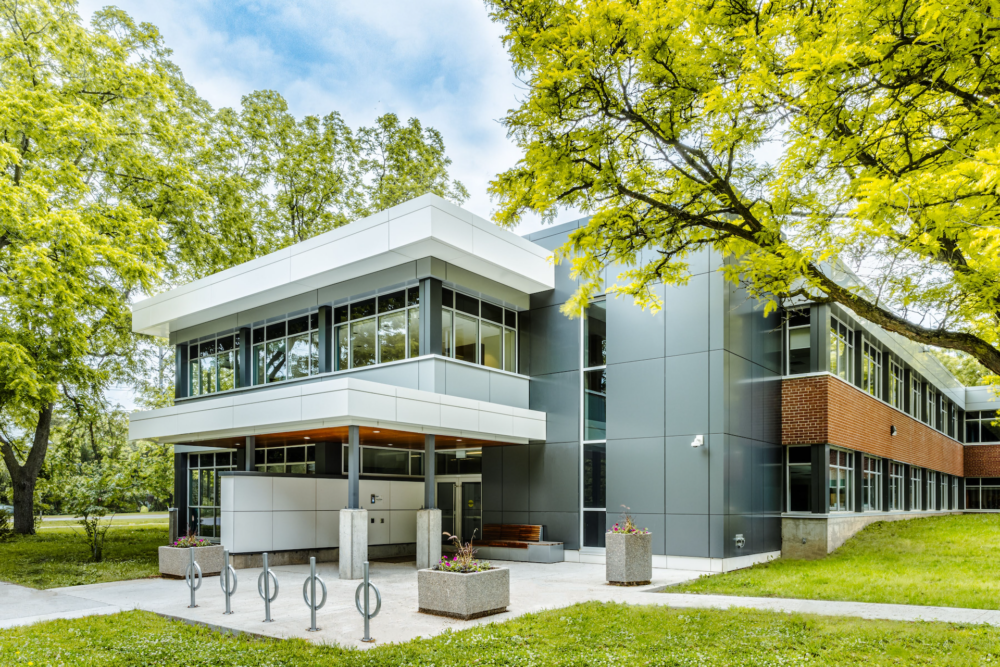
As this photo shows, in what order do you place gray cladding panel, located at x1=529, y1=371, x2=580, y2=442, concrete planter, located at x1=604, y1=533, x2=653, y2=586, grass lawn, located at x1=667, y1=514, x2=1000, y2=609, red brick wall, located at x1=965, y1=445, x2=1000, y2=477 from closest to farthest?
grass lawn, located at x1=667, y1=514, x2=1000, y2=609
concrete planter, located at x1=604, y1=533, x2=653, y2=586
gray cladding panel, located at x1=529, y1=371, x2=580, y2=442
red brick wall, located at x1=965, y1=445, x2=1000, y2=477

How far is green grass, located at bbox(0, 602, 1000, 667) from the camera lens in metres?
7.76

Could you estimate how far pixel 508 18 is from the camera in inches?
344

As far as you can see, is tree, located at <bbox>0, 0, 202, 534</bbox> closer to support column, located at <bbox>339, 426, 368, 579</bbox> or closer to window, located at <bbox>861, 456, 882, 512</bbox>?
support column, located at <bbox>339, 426, 368, 579</bbox>

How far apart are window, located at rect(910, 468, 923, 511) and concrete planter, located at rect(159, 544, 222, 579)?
79.1 feet

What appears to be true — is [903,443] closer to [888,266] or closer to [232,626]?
[888,266]

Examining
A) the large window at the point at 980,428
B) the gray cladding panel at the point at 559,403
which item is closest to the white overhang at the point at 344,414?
the gray cladding panel at the point at 559,403

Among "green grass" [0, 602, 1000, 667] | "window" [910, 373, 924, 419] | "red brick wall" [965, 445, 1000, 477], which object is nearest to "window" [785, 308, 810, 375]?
"green grass" [0, 602, 1000, 667]

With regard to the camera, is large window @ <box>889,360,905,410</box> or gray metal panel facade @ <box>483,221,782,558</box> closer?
gray metal panel facade @ <box>483,221,782,558</box>

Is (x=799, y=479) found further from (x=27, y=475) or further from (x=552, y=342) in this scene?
(x=27, y=475)

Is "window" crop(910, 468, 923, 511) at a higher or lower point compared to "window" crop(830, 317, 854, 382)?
lower

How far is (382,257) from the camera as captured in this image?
16594mm

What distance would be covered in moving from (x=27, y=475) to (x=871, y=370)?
97.2 feet

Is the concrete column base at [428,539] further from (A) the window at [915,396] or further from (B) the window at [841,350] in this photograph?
(A) the window at [915,396]

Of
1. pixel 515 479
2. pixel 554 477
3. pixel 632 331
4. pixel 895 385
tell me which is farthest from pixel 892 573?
pixel 895 385
